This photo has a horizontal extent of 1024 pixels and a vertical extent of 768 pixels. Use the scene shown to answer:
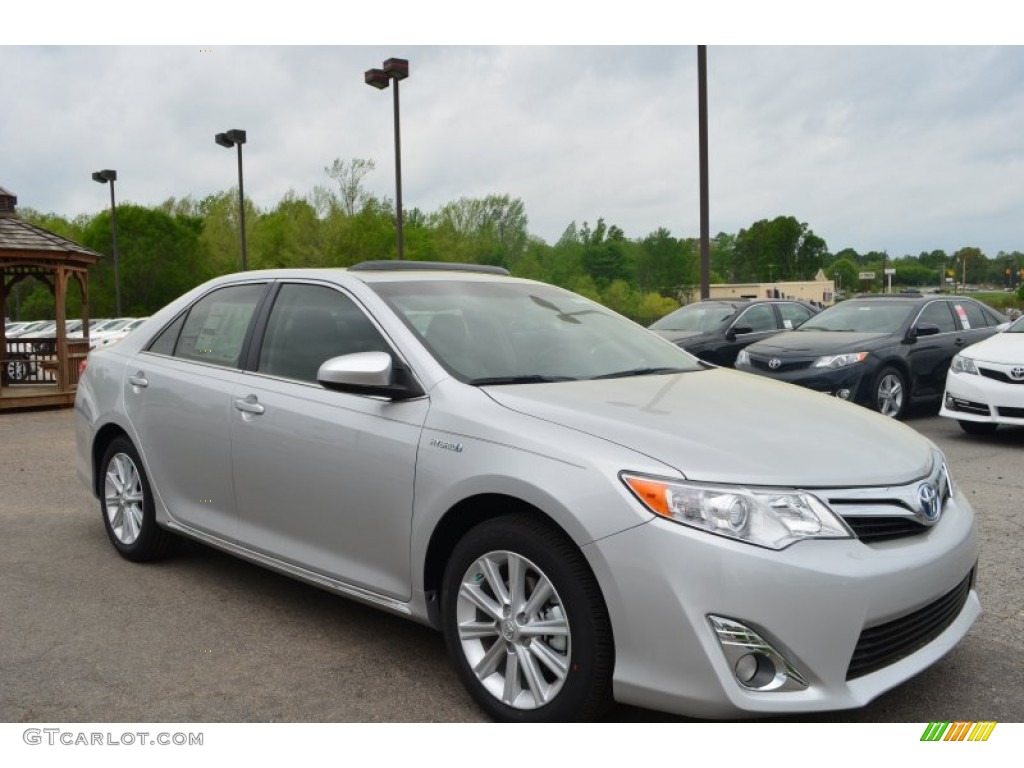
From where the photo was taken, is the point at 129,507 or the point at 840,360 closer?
the point at 129,507

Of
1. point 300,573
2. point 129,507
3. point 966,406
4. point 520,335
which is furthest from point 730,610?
point 966,406

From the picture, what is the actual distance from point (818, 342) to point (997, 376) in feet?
7.60

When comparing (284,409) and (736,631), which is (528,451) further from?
(284,409)

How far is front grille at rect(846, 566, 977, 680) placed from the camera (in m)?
2.85

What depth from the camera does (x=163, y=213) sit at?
61656mm

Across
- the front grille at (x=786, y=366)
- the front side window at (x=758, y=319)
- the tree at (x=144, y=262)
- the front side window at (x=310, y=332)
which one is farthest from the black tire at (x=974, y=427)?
the tree at (x=144, y=262)

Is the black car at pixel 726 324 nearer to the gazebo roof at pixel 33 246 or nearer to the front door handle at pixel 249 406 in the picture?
the front door handle at pixel 249 406

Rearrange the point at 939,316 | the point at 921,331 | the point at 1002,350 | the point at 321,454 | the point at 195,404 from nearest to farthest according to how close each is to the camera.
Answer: the point at 321,454 → the point at 195,404 → the point at 1002,350 → the point at 921,331 → the point at 939,316

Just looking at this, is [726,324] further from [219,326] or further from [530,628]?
[530,628]

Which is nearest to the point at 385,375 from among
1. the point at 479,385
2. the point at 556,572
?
the point at 479,385

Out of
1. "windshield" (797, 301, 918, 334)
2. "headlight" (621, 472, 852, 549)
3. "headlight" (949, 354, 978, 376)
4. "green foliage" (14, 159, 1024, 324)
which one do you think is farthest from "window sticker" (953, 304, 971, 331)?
"green foliage" (14, 159, 1024, 324)

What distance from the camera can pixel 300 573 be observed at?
404cm

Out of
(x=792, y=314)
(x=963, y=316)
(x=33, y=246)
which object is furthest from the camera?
(x=33, y=246)

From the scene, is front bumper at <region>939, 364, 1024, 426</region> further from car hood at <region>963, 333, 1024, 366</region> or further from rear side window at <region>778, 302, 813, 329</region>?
rear side window at <region>778, 302, 813, 329</region>
